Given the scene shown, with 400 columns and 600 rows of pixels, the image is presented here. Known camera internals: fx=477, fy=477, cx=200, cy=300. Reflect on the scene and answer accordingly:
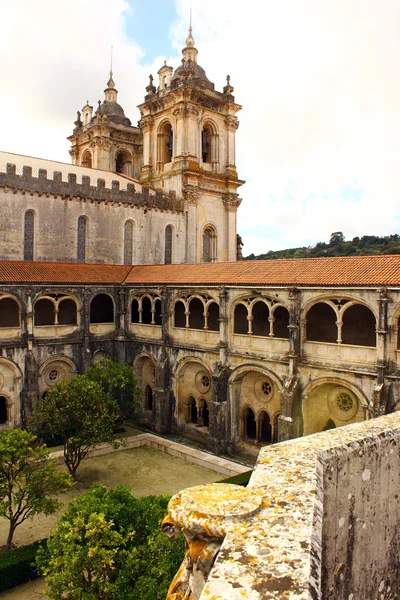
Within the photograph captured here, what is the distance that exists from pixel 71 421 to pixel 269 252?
77902 millimetres

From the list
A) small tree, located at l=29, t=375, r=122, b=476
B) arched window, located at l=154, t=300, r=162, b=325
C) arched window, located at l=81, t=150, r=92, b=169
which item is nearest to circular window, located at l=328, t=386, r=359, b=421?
small tree, located at l=29, t=375, r=122, b=476

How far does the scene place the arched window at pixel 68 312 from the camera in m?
32.0

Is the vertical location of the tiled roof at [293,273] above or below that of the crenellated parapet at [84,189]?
below

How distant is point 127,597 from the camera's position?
32.6 feet

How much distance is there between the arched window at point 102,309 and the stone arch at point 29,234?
16.9 ft

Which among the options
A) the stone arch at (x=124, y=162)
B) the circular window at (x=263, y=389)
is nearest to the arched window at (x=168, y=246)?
the stone arch at (x=124, y=162)

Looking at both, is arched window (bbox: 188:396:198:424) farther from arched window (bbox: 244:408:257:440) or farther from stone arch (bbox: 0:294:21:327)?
stone arch (bbox: 0:294:21:327)

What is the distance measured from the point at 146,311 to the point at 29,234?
9295 mm

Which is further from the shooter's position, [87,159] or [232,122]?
[87,159]

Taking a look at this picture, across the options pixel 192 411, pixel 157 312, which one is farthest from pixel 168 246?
pixel 192 411

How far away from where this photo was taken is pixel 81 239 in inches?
1341

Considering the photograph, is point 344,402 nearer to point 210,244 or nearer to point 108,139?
point 210,244

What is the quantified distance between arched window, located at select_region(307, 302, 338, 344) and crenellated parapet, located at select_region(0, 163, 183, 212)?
17082mm

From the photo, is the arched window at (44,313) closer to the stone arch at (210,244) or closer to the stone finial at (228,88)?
the stone arch at (210,244)
